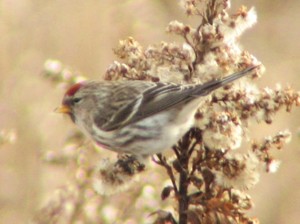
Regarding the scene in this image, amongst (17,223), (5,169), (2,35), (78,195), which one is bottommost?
(78,195)

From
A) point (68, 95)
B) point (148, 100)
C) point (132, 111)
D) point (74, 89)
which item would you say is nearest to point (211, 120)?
point (148, 100)

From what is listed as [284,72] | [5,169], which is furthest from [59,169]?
[284,72]

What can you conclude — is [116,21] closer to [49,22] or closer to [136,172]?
[49,22]

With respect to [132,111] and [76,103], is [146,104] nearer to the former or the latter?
[132,111]

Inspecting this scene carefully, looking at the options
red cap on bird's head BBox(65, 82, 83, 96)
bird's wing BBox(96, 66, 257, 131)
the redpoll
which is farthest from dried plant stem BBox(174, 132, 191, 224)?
red cap on bird's head BBox(65, 82, 83, 96)

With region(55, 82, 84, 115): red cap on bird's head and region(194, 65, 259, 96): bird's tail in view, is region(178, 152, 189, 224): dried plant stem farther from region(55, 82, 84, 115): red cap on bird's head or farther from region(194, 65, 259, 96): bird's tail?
region(55, 82, 84, 115): red cap on bird's head

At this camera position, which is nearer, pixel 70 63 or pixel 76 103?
pixel 76 103
